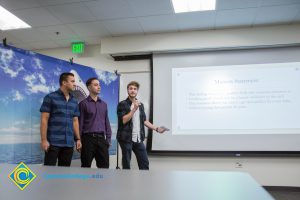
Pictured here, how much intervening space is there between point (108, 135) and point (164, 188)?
7.92ft

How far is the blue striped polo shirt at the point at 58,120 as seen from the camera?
92.3 inches

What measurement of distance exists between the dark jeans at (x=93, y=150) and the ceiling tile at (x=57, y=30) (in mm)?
Result: 1906

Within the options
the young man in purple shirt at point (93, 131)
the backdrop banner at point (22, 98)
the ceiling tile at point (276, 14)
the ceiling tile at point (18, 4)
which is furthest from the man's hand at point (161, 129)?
the ceiling tile at point (18, 4)

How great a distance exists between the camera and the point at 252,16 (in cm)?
330

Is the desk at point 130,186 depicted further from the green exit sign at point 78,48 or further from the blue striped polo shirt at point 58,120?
the green exit sign at point 78,48

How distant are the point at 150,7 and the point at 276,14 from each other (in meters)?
1.61

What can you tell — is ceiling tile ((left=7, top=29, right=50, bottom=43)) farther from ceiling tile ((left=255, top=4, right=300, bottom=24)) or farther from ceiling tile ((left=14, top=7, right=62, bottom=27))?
ceiling tile ((left=255, top=4, right=300, bottom=24))

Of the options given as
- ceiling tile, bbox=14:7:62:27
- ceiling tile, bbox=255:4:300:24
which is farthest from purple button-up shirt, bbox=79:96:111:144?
ceiling tile, bbox=255:4:300:24

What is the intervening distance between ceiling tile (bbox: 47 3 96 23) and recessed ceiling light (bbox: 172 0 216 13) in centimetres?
112

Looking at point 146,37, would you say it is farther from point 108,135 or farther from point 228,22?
point 108,135

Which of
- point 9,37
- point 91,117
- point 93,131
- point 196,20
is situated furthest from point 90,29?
point 93,131

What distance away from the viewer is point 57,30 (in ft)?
12.6

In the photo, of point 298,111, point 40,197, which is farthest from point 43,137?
point 298,111

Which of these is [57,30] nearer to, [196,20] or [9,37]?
[9,37]
